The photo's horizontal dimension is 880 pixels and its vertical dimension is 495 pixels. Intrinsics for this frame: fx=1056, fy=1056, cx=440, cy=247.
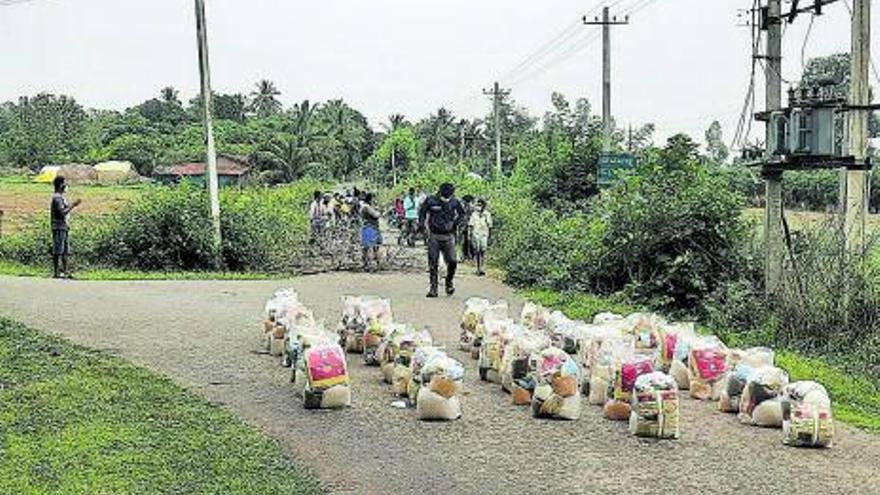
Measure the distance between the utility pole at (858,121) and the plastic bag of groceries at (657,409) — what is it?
21.5 ft

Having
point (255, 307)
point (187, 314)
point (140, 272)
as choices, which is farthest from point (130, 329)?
point (140, 272)

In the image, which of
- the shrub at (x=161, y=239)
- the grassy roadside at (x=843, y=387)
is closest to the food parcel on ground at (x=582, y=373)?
the grassy roadside at (x=843, y=387)

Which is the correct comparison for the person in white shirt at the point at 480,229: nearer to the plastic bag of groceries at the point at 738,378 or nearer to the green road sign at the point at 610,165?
the green road sign at the point at 610,165

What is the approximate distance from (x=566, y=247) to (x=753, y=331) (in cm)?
606

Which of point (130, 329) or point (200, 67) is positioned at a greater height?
point (200, 67)

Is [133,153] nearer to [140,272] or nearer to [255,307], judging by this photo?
[140,272]

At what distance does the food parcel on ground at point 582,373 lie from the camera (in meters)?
7.82

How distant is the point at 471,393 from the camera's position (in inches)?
366

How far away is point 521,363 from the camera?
8961 mm

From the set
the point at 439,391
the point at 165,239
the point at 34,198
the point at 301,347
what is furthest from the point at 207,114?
the point at 34,198

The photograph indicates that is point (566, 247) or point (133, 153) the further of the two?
point (133, 153)

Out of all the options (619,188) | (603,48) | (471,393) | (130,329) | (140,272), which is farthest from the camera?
(603,48)

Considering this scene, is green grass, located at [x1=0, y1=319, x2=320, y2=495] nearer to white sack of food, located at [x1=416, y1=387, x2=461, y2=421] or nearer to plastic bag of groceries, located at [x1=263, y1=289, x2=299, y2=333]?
white sack of food, located at [x1=416, y1=387, x2=461, y2=421]

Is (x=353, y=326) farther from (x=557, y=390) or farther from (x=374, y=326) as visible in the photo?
(x=557, y=390)
